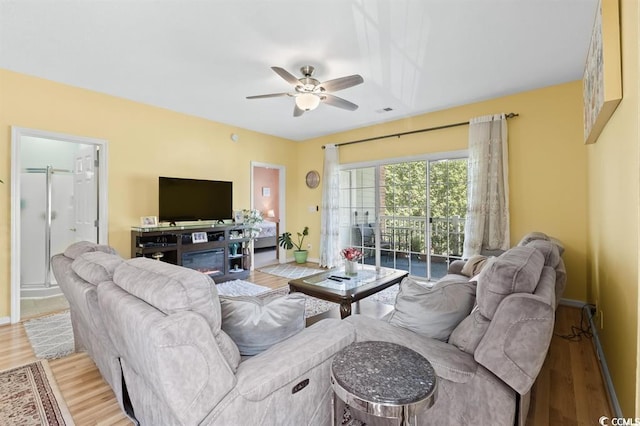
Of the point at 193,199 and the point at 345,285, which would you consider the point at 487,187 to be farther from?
the point at 193,199

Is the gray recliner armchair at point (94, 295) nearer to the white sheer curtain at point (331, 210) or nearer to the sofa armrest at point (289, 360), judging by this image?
the sofa armrest at point (289, 360)

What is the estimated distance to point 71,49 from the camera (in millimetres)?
2742

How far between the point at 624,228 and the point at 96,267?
294cm

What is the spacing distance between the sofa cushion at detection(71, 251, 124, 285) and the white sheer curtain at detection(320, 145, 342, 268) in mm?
4201

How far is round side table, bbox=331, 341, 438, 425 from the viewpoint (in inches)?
35.2

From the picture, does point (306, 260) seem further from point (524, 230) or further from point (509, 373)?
point (509, 373)

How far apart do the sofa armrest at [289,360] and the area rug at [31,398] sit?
1447mm

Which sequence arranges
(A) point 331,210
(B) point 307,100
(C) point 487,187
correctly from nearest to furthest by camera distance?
(B) point 307,100
(C) point 487,187
(A) point 331,210

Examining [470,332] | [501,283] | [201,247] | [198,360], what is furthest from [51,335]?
[501,283]

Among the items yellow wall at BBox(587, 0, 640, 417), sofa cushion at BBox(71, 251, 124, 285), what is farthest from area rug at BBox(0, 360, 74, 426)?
yellow wall at BBox(587, 0, 640, 417)

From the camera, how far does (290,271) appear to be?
5438 mm

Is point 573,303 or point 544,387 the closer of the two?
point 544,387

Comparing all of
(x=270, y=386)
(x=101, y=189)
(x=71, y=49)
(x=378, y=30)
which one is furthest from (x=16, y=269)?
(x=378, y=30)

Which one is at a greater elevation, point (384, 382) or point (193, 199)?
point (193, 199)
